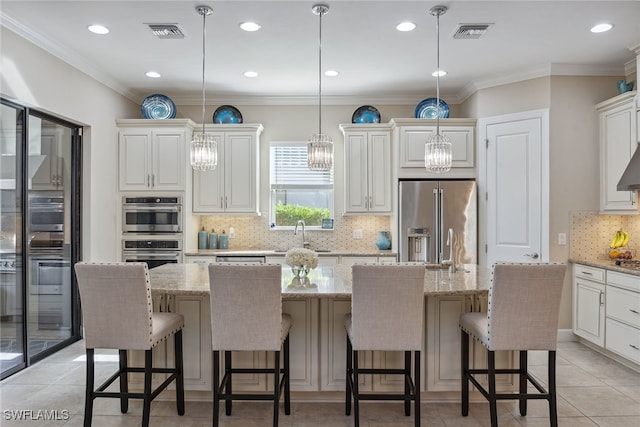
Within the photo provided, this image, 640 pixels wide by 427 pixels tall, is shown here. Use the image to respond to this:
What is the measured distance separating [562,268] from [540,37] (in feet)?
7.59

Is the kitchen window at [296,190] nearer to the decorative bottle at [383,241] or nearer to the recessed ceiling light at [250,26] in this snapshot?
the decorative bottle at [383,241]

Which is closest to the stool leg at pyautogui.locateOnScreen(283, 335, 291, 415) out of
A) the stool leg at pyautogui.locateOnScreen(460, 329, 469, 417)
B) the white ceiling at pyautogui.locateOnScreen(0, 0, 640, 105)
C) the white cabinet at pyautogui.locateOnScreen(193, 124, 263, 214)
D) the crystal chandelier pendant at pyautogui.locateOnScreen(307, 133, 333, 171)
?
the stool leg at pyautogui.locateOnScreen(460, 329, 469, 417)

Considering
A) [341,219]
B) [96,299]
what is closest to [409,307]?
[96,299]

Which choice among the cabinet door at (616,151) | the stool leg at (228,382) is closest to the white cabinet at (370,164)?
the cabinet door at (616,151)

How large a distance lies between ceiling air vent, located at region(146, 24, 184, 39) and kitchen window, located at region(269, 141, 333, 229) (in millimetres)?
2210

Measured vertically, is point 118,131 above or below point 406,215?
above

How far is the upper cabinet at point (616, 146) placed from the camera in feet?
13.0

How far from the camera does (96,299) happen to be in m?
2.49

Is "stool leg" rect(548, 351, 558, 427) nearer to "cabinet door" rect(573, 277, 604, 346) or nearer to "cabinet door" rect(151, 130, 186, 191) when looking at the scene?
"cabinet door" rect(573, 277, 604, 346)

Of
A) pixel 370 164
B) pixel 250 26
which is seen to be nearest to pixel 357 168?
pixel 370 164

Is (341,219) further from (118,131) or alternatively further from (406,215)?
(118,131)

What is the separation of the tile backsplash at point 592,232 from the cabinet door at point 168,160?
4.36m

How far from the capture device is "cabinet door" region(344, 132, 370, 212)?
17.2 feet

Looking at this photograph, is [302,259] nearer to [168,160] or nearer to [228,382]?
[228,382]
